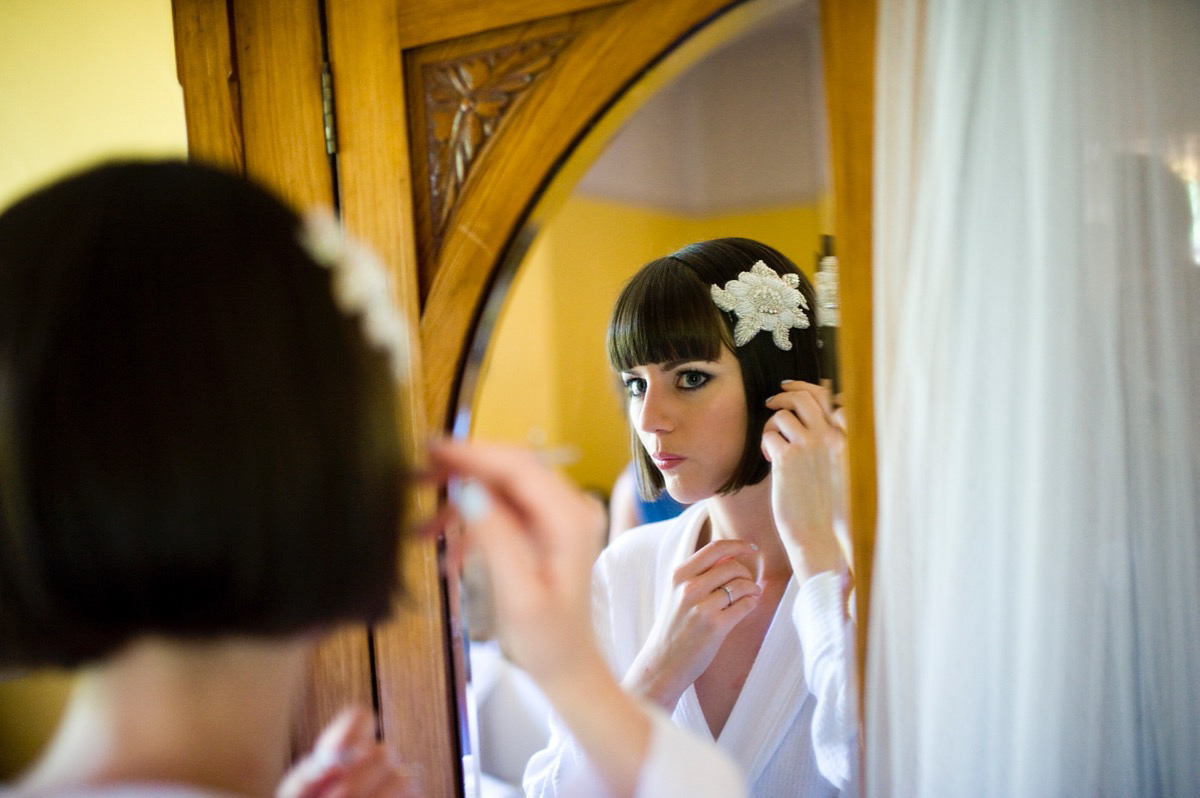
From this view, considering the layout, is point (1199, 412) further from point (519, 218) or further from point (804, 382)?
point (519, 218)

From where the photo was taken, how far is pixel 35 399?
1.26 ft

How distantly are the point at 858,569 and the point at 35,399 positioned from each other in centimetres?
55

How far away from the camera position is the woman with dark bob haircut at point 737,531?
696mm

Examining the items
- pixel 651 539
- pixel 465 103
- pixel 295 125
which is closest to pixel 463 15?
pixel 465 103

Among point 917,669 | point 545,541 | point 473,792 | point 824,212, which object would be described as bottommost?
point 473,792

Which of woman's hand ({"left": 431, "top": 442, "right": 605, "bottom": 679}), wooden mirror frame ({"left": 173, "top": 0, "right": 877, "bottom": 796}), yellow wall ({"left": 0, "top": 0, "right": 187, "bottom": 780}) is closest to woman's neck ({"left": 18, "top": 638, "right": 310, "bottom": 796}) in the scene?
woman's hand ({"left": 431, "top": 442, "right": 605, "bottom": 679})

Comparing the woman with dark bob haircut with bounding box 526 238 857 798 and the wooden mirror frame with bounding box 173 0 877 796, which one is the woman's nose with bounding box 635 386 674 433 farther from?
the wooden mirror frame with bounding box 173 0 877 796

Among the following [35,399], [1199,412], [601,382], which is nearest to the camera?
[35,399]

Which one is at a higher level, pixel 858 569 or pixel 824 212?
pixel 824 212

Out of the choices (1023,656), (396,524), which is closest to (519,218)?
(396,524)

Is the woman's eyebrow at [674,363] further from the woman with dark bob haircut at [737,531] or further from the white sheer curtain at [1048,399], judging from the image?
the white sheer curtain at [1048,399]

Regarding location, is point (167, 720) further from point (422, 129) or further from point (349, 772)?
point (422, 129)

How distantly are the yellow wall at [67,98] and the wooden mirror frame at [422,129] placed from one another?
59mm

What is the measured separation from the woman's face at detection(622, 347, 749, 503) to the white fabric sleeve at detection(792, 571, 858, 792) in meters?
0.12
